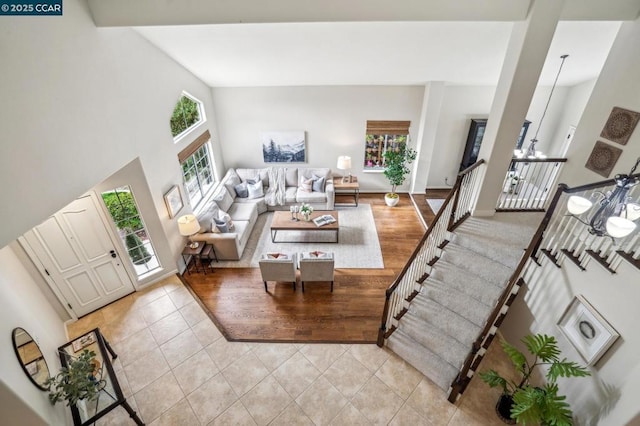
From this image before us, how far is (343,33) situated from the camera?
4273mm

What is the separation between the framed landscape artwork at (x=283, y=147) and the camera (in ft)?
26.1

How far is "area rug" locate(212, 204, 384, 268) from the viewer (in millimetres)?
5938

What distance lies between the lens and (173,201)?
5375mm


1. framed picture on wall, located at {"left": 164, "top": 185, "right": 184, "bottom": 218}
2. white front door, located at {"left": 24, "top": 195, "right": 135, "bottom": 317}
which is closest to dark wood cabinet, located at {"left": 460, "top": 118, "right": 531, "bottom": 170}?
framed picture on wall, located at {"left": 164, "top": 185, "right": 184, "bottom": 218}

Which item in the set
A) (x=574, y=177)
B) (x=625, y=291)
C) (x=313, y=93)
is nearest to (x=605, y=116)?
(x=574, y=177)

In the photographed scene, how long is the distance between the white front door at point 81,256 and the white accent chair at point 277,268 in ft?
7.50

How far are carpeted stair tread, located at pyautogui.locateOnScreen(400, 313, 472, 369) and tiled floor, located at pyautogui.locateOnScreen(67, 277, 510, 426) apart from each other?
376 mm

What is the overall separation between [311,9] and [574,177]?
4.33 meters

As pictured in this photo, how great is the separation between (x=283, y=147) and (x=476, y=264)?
5728 millimetres

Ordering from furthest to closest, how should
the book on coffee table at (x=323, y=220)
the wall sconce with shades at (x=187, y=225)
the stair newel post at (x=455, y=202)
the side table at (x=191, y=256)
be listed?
1. the book on coffee table at (x=323, y=220)
2. the side table at (x=191, y=256)
3. the wall sconce with shades at (x=187, y=225)
4. the stair newel post at (x=455, y=202)

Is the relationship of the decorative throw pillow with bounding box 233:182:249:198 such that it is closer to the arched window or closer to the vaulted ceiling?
the arched window

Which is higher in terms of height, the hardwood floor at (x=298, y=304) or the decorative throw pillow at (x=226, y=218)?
the decorative throw pillow at (x=226, y=218)

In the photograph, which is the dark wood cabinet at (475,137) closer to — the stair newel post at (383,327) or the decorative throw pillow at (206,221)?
the stair newel post at (383,327)

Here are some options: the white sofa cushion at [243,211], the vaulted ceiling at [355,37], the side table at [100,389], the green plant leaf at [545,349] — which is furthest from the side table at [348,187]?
the side table at [100,389]
